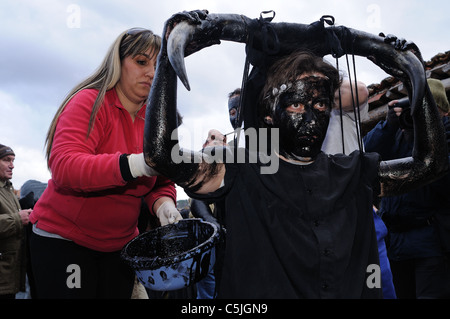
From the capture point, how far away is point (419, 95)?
170 centimetres

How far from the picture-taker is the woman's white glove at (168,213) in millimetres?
2129

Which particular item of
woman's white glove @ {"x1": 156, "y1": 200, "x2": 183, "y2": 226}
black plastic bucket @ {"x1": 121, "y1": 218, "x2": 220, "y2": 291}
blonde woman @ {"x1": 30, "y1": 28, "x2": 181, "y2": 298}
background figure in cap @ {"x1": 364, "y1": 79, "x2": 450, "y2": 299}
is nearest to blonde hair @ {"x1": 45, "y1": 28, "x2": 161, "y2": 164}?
blonde woman @ {"x1": 30, "y1": 28, "x2": 181, "y2": 298}

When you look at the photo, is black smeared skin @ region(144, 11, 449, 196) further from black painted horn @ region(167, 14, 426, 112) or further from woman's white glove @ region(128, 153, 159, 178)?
woman's white glove @ region(128, 153, 159, 178)

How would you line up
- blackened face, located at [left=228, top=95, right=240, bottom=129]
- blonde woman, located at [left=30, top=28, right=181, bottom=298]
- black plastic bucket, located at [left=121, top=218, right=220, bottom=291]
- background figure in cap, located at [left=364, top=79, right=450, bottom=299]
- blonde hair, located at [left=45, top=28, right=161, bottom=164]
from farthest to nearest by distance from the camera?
blackened face, located at [left=228, top=95, right=240, bottom=129] → background figure in cap, located at [left=364, top=79, right=450, bottom=299] → blonde hair, located at [left=45, top=28, right=161, bottom=164] → blonde woman, located at [left=30, top=28, right=181, bottom=298] → black plastic bucket, located at [left=121, top=218, right=220, bottom=291]

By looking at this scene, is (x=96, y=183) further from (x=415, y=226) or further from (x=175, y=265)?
(x=415, y=226)

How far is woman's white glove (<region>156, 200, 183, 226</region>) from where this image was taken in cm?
213

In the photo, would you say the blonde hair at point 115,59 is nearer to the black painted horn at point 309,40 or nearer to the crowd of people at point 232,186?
the crowd of people at point 232,186

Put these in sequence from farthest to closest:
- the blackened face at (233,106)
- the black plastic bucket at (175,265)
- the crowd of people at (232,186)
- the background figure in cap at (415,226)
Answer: the blackened face at (233,106) → the background figure in cap at (415,226) → the black plastic bucket at (175,265) → the crowd of people at (232,186)

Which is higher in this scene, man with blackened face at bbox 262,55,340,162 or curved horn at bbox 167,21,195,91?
curved horn at bbox 167,21,195,91

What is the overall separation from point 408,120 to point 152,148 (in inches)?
57.0

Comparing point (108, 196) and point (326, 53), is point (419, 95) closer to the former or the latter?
point (326, 53)

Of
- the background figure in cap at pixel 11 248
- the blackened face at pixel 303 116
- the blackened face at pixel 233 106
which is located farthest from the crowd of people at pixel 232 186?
the background figure in cap at pixel 11 248

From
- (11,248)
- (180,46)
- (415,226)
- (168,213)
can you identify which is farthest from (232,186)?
(11,248)
